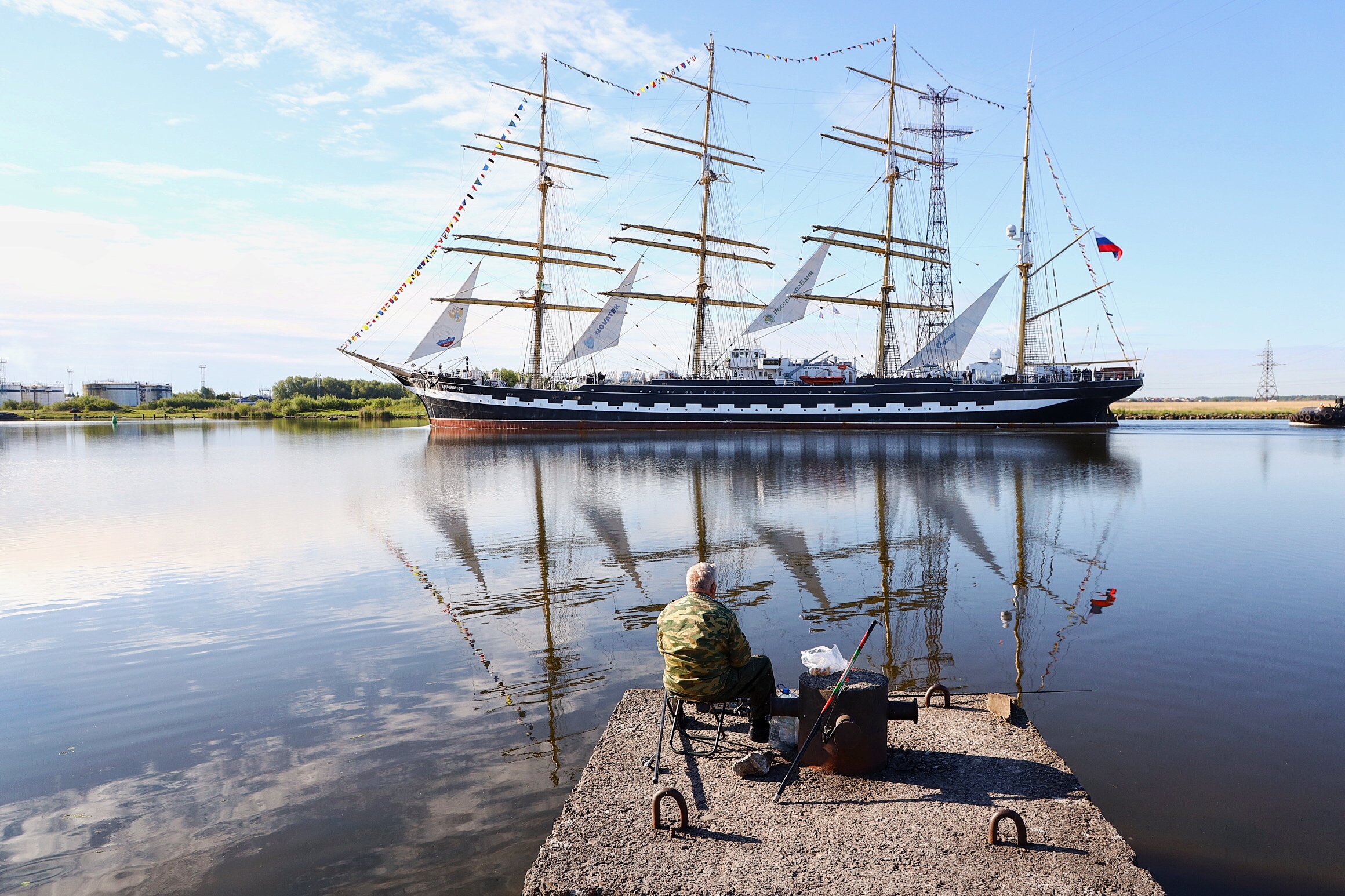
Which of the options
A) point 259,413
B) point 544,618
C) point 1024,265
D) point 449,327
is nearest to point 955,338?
point 1024,265

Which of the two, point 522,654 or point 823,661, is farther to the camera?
point 522,654

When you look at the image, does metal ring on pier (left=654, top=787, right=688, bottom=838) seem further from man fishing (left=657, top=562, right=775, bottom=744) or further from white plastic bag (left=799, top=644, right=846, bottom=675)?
white plastic bag (left=799, top=644, right=846, bottom=675)

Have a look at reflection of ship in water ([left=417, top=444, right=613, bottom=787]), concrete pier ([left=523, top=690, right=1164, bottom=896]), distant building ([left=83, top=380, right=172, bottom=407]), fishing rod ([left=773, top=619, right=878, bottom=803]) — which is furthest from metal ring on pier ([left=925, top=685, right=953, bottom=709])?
distant building ([left=83, top=380, right=172, bottom=407])

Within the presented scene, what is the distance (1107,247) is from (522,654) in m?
53.4

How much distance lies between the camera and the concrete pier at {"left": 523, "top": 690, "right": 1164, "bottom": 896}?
3.83 m

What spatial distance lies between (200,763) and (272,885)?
222 cm

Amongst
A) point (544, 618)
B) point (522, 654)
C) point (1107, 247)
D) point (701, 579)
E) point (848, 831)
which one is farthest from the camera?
point (1107, 247)

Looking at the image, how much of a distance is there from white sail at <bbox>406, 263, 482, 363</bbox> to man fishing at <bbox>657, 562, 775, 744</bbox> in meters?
62.2

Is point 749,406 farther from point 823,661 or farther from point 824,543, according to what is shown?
point 823,661

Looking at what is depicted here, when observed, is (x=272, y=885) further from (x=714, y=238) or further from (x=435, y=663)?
(x=714, y=238)

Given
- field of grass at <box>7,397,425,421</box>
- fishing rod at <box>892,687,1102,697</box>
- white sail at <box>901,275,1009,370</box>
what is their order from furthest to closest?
field of grass at <box>7,397,425,421</box>, white sail at <box>901,275,1009,370</box>, fishing rod at <box>892,687,1102,697</box>

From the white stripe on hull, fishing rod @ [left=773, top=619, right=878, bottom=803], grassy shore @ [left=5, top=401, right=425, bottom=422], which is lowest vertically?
fishing rod @ [left=773, top=619, right=878, bottom=803]

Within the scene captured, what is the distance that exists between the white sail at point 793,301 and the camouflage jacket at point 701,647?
206 feet

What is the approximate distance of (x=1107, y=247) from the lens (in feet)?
157
